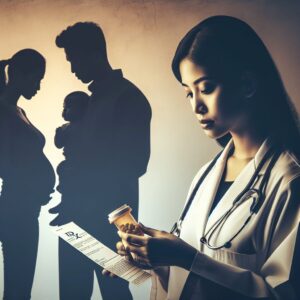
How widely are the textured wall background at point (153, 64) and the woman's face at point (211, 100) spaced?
0.04 metres

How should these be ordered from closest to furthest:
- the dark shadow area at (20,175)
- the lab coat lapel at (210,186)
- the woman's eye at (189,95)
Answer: the lab coat lapel at (210,186) < the woman's eye at (189,95) < the dark shadow area at (20,175)

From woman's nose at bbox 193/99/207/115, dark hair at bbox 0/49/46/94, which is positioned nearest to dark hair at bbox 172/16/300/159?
woman's nose at bbox 193/99/207/115

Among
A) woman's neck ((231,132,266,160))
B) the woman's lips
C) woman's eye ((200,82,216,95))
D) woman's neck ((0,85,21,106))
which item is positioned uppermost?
woman's neck ((0,85,21,106))

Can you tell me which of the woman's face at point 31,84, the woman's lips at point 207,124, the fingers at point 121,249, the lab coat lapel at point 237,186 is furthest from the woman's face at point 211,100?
the woman's face at point 31,84

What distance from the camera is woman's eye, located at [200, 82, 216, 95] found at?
4.45ft

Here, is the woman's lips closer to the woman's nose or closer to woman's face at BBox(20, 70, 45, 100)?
the woman's nose

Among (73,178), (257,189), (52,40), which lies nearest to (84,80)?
(52,40)

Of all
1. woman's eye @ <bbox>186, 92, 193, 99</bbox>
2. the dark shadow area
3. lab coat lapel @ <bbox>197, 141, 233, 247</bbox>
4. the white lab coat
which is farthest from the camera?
the dark shadow area

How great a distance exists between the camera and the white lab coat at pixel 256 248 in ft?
3.78

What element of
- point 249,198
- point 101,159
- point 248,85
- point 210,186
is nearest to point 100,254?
point 101,159

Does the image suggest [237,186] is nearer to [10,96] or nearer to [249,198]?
[249,198]

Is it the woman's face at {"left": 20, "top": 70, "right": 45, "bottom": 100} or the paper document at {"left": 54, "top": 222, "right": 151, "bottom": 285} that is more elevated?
the woman's face at {"left": 20, "top": 70, "right": 45, "bottom": 100}

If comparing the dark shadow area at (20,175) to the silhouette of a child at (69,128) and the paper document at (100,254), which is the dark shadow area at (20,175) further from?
the paper document at (100,254)

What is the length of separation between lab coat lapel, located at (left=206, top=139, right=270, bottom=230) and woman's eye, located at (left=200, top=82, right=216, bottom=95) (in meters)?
0.27
